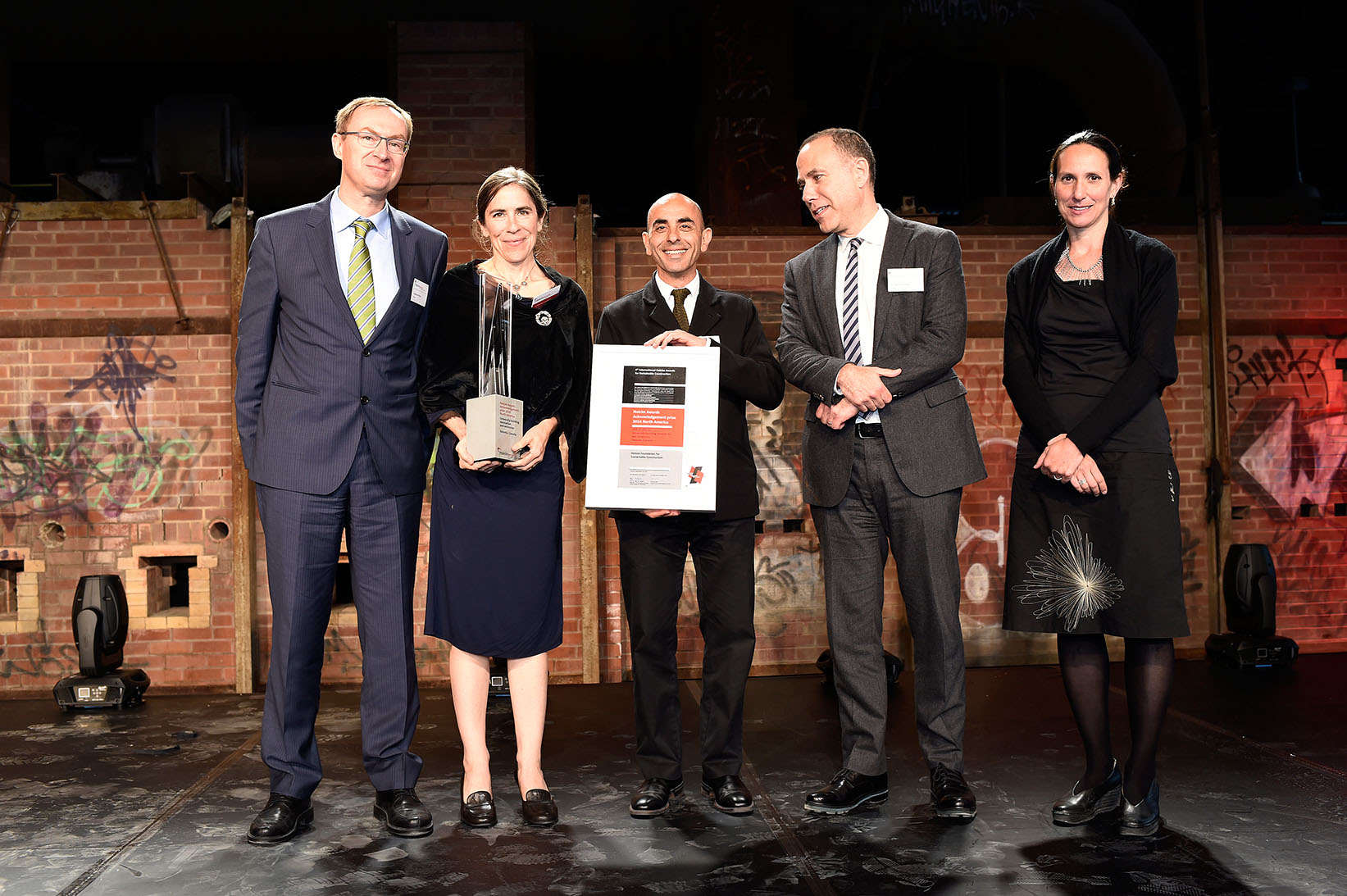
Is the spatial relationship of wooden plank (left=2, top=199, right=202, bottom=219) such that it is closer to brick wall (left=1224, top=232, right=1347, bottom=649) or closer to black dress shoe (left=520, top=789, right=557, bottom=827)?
black dress shoe (left=520, top=789, right=557, bottom=827)

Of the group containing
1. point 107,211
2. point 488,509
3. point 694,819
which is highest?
point 107,211

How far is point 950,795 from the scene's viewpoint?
2.71 m

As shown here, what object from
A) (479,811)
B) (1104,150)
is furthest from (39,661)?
(1104,150)

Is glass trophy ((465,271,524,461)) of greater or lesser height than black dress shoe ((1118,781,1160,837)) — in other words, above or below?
above

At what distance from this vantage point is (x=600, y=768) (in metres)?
3.38

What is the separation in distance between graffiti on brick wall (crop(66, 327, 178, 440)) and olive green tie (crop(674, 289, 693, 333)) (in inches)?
128

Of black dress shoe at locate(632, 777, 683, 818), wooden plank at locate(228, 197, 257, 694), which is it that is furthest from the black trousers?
wooden plank at locate(228, 197, 257, 694)

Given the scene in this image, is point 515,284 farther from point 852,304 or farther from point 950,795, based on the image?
point 950,795

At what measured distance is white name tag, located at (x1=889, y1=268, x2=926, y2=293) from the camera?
2.81 m

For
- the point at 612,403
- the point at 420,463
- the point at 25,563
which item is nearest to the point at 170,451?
the point at 25,563

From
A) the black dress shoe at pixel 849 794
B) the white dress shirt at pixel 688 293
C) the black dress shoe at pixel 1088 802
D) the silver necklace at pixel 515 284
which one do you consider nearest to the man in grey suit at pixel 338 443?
the silver necklace at pixel 515 284

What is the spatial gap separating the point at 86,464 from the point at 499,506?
3249 mm

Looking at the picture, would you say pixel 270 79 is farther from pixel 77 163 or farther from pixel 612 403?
pixel 612 403

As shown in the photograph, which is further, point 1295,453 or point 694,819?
point 1295,453
